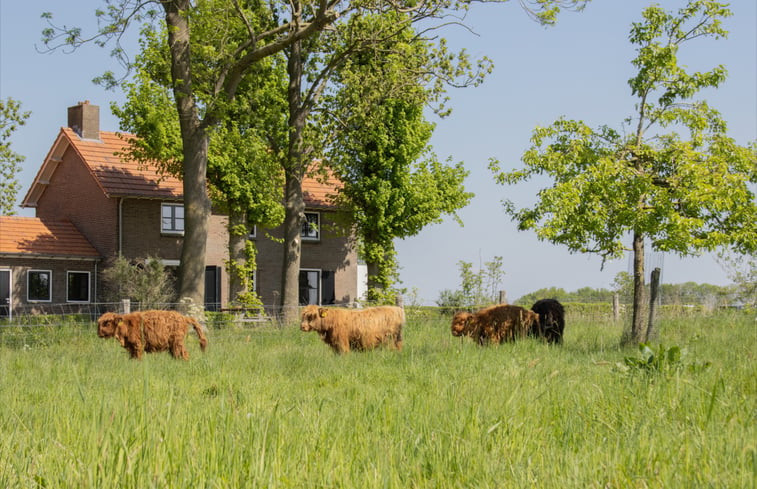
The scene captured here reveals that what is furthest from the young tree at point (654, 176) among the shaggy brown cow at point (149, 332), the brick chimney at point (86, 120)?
the brick chimney at point (86, 120)

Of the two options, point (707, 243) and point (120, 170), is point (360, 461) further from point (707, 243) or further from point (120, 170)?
point (120, 170)

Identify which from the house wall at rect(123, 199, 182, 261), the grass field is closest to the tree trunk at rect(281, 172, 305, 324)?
the house wall at rect(123, 199, 182, 261)

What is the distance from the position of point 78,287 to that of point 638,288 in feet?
91.9

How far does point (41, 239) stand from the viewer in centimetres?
3772

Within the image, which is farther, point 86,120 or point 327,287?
point 327,287

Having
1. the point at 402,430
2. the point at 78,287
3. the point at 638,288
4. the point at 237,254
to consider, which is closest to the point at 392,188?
the point at 237,254

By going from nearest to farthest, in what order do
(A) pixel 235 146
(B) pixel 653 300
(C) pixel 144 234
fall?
(B) pixel 653 300 → (A) pixel 235 146 → (C) pixel 144 234

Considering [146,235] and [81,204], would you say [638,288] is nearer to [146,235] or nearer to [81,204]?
[146,235]

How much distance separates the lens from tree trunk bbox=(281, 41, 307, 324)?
27250 mm

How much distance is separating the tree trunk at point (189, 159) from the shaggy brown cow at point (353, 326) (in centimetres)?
833

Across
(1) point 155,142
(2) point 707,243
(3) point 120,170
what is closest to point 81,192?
(3) point 120,170

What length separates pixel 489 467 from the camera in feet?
14.4

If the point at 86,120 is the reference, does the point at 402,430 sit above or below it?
below

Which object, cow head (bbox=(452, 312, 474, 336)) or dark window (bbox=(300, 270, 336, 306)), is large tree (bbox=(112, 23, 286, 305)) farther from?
cow head (bbox=(452, 312, 474, 336))
